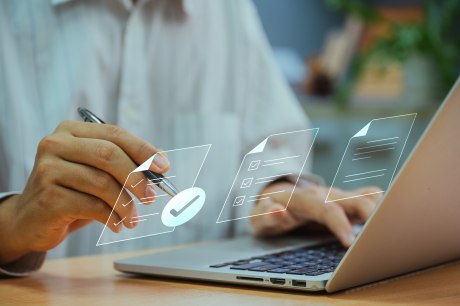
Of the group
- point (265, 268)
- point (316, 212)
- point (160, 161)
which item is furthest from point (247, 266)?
point (316, 212)

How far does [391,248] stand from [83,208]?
0.29 meters

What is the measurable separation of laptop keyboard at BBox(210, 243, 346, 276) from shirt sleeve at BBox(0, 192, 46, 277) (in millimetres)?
213

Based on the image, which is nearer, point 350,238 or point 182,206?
point 182,206

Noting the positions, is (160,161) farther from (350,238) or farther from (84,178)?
(350,238)

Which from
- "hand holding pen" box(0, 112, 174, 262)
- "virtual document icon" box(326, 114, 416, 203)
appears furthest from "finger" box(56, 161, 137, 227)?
"virtual document icon" box(326, 114, 416, 203)

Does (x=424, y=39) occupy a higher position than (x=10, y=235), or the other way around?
(x=10, y=235)

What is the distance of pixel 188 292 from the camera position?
64 centimetres

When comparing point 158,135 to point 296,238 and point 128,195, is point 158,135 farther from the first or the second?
point 128,195

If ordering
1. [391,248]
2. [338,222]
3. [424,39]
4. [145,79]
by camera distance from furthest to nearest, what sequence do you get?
[424,39] → [145,79] → [338,222] → [391,248]

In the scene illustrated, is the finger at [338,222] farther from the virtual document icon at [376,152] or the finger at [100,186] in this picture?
the finger at [100,186]

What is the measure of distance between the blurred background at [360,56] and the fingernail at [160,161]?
1.48 metres

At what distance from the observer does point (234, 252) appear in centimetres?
82

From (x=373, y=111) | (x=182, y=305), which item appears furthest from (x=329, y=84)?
(x=182, y=305)

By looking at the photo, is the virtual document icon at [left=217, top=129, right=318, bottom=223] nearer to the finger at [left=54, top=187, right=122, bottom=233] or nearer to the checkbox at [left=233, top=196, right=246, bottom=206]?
the checkbox at [left=233, top=196, right=246, bottom=206]
